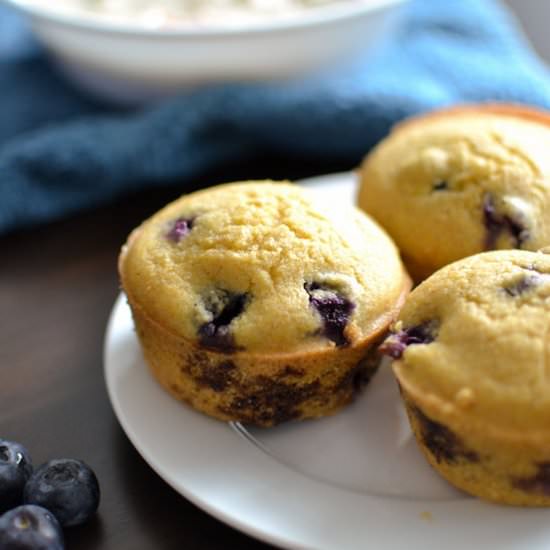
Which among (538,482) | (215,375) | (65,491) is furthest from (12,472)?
(538,482)

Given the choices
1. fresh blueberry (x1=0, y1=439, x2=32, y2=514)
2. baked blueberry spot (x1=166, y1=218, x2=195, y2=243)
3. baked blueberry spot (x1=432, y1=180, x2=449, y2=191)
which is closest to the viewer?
fresh blueberry (x1=0, y1=439, x2=32, y2=514)

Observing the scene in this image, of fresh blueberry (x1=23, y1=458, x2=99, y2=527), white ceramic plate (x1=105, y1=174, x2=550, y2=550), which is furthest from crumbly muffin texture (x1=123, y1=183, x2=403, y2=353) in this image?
fresh blueberry (x1=23, y1=458, x2=99, y2=527)

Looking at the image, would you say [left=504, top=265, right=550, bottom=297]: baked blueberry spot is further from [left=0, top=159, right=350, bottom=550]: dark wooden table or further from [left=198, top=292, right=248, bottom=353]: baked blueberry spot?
[left=0, top=159, right=350, bottom=550]: dark wooden table

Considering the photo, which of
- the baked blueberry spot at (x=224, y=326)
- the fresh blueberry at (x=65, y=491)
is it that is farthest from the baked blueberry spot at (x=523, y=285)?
the fresh blueberry at (x=65, y=491)

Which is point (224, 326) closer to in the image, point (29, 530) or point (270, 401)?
point (270, 401)

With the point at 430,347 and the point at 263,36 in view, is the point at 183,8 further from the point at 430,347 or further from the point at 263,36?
the point at 430,347

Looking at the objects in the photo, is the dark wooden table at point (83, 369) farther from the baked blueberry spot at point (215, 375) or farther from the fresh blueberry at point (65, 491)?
the baked blueberry spot at point (215, 375)

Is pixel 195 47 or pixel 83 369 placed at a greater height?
pixel 195 47
